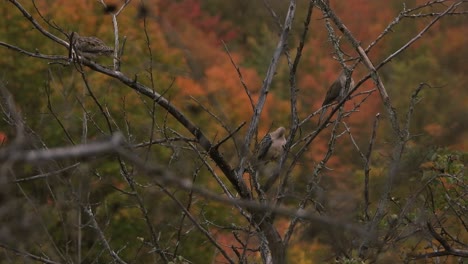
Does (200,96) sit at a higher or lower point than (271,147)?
higher

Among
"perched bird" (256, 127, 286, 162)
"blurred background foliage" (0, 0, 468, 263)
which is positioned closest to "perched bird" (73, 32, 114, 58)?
"blurred background foliage" (0, 0, 468, 263)

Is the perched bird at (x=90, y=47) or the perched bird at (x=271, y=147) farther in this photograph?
the perched bird at (x=271, y=147)

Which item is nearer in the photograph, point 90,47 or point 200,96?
point 90,47

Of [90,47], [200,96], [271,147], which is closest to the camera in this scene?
[90,47]

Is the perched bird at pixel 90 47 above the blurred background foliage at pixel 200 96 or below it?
below

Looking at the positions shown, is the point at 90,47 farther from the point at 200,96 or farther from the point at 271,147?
the point at 200,96

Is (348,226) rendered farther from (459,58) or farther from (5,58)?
(459,58)

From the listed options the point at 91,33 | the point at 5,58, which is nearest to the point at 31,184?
the point at 5,58

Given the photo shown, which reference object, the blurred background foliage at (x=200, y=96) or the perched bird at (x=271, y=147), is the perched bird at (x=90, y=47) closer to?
the blurred background foliage at (x=200, y=96)

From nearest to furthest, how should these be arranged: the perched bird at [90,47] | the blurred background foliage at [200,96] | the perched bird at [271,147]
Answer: the perched bird at [90,47]
the perched bird at [271,147]
the blurred background foliage at [200,96]

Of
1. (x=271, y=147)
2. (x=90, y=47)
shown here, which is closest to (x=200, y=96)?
(x=271, y=147)

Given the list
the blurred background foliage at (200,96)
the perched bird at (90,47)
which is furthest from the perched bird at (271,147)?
the perched bird at (90,47)

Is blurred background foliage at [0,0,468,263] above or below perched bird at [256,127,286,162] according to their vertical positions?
above

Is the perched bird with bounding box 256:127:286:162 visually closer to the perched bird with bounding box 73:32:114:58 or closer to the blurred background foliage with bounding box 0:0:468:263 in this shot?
the blurred background foliage with bounding box 0:0:468:263
